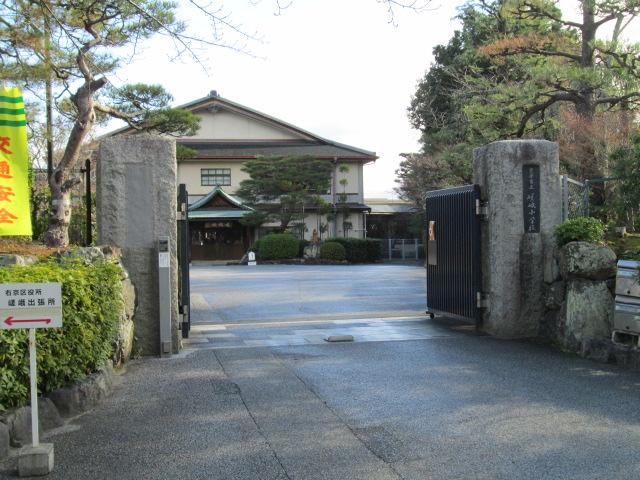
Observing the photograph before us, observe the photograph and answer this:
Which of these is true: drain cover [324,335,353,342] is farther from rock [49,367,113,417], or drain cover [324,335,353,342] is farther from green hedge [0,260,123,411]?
rock [49,367,113,417]

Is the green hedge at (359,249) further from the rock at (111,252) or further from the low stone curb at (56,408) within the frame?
the low stone curb at (56,408)

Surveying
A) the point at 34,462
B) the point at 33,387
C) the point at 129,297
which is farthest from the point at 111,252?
the point at 34,462

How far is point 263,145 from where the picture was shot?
42344mm

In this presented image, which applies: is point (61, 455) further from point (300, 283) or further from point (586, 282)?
point (300, 283)

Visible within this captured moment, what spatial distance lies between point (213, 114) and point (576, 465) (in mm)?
39217

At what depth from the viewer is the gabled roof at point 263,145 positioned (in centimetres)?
4050

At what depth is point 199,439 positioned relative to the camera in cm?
515

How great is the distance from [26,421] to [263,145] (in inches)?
1497

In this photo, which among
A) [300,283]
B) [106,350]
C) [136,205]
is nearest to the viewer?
[106,350]

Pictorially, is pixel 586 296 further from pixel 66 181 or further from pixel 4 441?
pixel 66 181

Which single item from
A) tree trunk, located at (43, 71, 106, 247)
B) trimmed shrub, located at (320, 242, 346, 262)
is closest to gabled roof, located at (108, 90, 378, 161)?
trimmed shrub, located at (320, 242, 346, 262)

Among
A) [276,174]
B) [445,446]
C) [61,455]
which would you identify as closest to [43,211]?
[61,455]

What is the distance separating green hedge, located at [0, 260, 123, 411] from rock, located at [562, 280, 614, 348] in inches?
227

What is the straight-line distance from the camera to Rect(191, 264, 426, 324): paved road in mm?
12625
